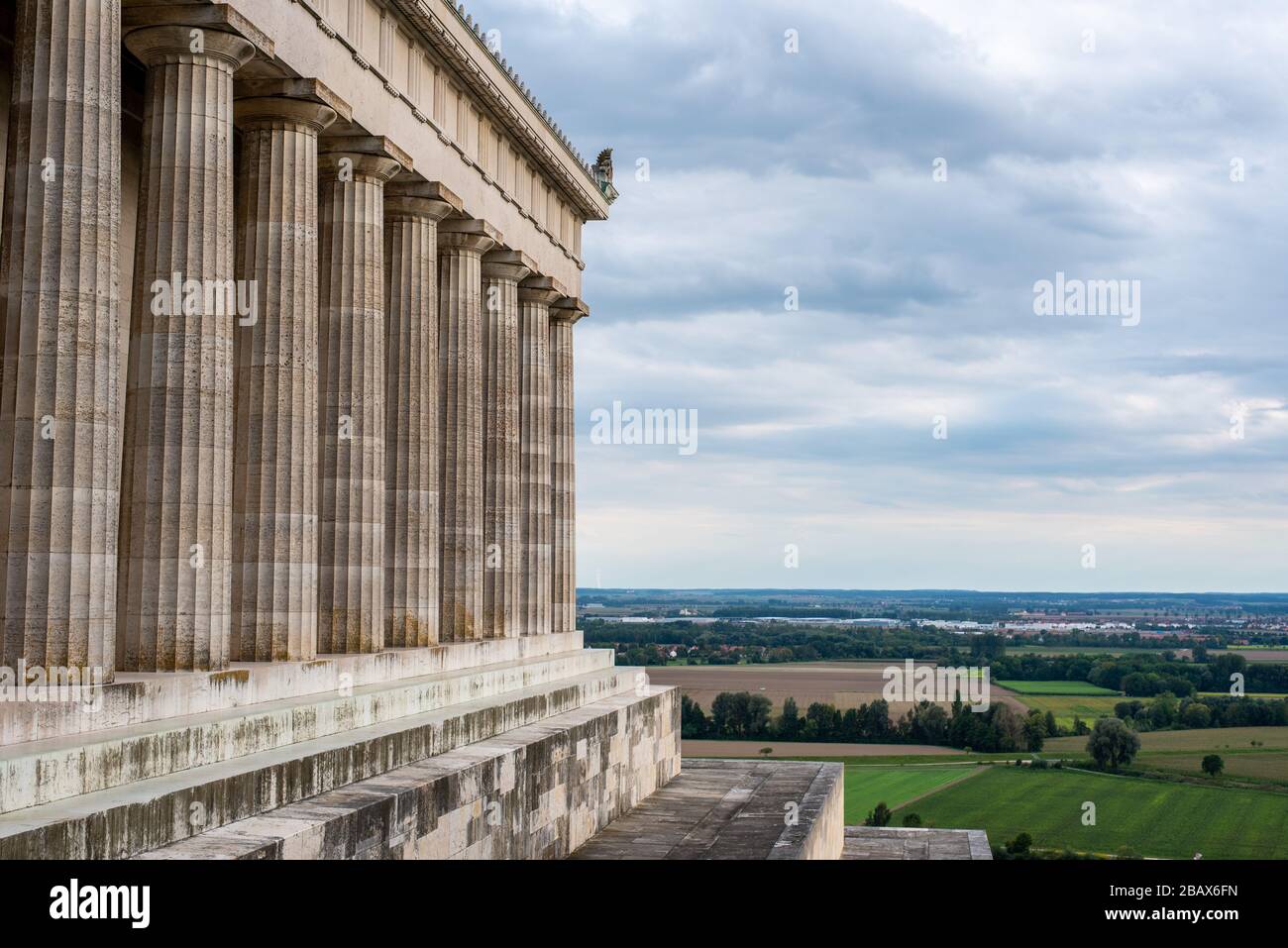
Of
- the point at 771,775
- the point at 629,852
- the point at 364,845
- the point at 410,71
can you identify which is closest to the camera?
the point at 364,845

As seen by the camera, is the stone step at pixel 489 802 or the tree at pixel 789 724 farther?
the tree at pixel 789 724

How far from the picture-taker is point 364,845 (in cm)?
2081

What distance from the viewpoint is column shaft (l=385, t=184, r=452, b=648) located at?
3706 centimetres

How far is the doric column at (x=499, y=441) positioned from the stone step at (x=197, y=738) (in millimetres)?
11207

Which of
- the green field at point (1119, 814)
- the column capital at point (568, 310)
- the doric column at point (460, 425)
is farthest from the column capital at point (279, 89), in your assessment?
the green field at point (1119, 814)

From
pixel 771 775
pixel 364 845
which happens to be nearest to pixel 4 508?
pixel 364 845

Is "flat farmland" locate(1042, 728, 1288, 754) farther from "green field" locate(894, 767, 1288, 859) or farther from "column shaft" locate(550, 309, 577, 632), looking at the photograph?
"column shaft" locate(550, 309, 577, 632)

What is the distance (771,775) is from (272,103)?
27.1 m

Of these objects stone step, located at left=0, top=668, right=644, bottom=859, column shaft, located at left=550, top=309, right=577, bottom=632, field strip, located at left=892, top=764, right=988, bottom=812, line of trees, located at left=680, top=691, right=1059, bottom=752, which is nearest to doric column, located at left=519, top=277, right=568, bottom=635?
column shaft, located at left=550, top=309, right=577, bottom=632

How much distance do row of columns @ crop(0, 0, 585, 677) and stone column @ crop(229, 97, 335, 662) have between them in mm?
49

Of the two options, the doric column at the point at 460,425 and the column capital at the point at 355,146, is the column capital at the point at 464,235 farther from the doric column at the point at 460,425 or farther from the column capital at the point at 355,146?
the column capital at the point at 355,146

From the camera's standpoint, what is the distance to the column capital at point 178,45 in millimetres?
24516

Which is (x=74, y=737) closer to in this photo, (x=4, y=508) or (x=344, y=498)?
(x=4, y=508)

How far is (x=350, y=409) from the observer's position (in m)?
33.2
